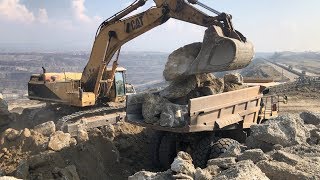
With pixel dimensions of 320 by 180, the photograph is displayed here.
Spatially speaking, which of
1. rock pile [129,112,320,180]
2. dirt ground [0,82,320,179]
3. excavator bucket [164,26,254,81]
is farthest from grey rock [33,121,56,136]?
rock pile [129,112,320,180]

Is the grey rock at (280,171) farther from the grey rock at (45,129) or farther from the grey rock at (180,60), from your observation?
the grey rock at (45,129)

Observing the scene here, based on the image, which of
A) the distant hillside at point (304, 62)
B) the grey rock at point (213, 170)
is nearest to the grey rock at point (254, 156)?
the grey rock at point (213, 170)

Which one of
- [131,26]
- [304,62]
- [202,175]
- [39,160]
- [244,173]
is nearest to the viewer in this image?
[244,173]

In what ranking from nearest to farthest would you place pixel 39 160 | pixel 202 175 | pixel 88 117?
pixel 202 175, pixel 39 160, pixel 88 117

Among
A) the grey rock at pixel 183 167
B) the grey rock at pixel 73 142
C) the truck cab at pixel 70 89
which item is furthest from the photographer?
the truck cab at pixel 70 89

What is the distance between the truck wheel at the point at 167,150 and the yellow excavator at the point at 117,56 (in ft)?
4.31

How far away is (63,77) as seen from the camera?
13.5m

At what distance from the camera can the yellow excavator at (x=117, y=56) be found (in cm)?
787

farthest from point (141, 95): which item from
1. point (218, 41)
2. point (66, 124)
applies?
point (66, 124)

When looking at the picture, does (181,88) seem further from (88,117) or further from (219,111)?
(88,117)

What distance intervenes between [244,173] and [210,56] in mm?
3553

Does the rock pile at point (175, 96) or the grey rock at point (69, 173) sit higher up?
the rock pile at point (175, 96)

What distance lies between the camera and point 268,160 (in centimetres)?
556

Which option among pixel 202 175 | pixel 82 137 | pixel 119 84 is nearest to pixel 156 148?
pixel 82 137
